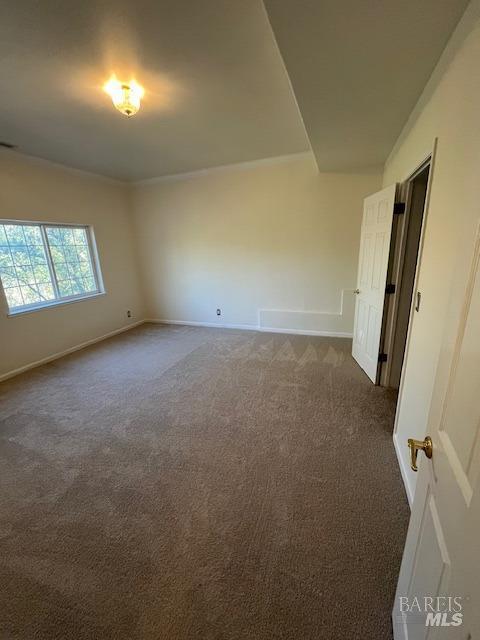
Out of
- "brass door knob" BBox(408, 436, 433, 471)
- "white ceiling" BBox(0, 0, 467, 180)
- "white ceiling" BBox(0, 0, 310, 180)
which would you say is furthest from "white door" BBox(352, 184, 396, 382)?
"brass door knob" BBox(408, 436, 433, 471)

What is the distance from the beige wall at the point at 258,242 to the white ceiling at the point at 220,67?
0.95 m

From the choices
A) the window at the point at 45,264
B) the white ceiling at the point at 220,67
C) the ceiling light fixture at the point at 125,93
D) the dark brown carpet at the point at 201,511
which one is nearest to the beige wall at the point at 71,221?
the window at the point at 45,264

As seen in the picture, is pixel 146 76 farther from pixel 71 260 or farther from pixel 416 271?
pixel 71 260

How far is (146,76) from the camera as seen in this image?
190cm

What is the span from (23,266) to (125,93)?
269 cm

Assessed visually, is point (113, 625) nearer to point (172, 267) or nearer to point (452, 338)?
point (452, 338)

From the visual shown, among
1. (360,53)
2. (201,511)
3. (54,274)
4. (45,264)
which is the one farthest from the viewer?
(54,274)

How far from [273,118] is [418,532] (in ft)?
10.2

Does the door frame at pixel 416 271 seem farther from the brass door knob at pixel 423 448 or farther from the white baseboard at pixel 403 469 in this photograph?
the brass door knob at pixel 423 448

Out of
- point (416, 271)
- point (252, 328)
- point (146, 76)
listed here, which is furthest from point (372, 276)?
point (146, 76)

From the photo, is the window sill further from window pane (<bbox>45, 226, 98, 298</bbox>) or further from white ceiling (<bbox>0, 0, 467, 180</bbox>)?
white ceiling (<bbox>0, 0, 467, 180</bbox>)

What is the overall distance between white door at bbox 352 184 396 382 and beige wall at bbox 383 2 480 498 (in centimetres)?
69

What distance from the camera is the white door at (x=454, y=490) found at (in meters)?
0.53

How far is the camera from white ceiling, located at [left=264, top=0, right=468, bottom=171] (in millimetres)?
1153
